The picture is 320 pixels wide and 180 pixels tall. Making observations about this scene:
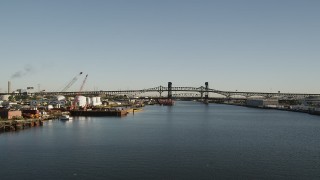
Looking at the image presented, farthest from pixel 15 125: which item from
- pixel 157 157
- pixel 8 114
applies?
pixel 157 157

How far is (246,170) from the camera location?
17391mm

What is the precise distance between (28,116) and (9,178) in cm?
2668

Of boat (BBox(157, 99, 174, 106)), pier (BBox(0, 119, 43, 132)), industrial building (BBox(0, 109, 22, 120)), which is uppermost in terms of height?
boat (BBox(157, 99, 174, 106))

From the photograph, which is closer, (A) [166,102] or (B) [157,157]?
(B) [157,157]

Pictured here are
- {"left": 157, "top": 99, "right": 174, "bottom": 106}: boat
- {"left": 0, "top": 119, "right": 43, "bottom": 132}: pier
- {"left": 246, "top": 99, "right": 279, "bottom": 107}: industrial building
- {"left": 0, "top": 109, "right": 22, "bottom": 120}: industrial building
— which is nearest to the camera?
{"left": 0, "top": 119, "right": 43, "bottom": 132}: pier

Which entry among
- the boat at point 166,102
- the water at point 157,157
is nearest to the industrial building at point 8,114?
the water at point 157,157

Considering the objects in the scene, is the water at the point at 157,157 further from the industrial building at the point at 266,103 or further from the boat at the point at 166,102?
the boat at the point at 166,102

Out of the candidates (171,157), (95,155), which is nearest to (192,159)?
(171,157)

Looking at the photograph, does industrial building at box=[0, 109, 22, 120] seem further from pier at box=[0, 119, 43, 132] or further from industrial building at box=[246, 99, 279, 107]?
industrial building at box=[246, 99, 279, 107]

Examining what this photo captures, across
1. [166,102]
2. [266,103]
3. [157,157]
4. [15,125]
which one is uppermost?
[166,102]

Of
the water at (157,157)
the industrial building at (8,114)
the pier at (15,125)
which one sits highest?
the industrial building at (8,114)

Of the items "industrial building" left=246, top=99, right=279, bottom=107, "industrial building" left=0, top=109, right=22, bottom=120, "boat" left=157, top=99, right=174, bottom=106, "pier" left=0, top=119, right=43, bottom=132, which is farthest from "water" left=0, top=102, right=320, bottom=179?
"boat" left=157, top=99, right=174, bottom=106

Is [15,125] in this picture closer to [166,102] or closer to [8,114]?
[8,114]

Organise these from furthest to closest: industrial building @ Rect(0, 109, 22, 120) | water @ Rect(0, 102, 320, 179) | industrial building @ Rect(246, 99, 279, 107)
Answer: industrial building @ Rect(246, 99, 279, 107) < industrial building @ Rect(0, 109, 22, 120) < water @ Rect(0, 102, 320, 179)
